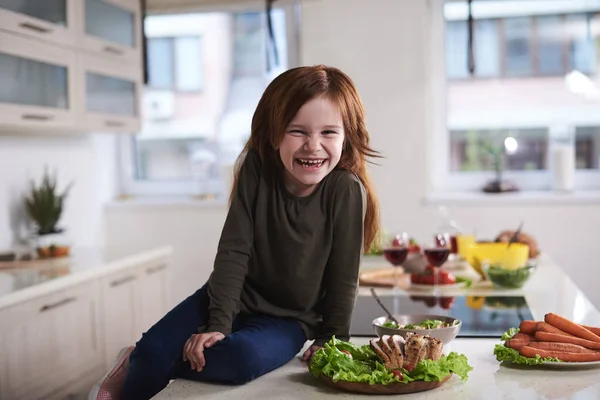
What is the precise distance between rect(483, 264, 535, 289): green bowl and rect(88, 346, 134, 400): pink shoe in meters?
1.14

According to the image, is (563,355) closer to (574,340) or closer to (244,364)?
(574,340)

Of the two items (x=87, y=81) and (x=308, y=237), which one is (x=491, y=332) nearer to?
(x=308, y=237)

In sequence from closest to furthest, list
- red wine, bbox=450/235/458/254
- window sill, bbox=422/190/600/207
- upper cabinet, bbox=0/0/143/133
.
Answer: red wine, bbox=450/235/458/254 < upper cabinet, bbox=0/0/143/133 < window sill, bbox=422/190/600/207

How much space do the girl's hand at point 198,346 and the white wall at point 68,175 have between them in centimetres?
230

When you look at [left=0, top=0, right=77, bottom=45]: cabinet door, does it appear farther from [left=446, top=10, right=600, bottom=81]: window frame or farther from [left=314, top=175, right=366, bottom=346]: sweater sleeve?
[left=446, top=10, right=600, bottom=81]: window frame

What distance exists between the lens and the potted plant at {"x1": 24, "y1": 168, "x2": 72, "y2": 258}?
379 cm

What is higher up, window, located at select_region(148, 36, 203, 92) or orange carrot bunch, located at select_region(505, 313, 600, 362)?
window, located at select_region(148, 36, 203, 92)

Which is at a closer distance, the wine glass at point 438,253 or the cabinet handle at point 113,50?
the wine glass at point 438,253

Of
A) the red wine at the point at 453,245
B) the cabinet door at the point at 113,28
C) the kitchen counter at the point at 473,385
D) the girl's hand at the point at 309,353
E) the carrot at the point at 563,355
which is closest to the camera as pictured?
the kitchen counter at the point at 473,385

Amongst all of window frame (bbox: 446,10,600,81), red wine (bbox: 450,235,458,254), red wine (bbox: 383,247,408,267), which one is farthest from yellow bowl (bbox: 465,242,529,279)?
window frame (bbox: 446,10,600,81)

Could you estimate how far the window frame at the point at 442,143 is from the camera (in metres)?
4.61

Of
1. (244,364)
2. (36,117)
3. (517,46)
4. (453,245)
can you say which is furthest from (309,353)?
(517,46)

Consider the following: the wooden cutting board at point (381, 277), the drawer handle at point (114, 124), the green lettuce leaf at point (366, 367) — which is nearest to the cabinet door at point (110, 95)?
the drawer handle at point (114, 124)

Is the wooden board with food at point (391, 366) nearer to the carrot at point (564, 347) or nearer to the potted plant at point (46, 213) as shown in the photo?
the carrot at point (564, 347)
